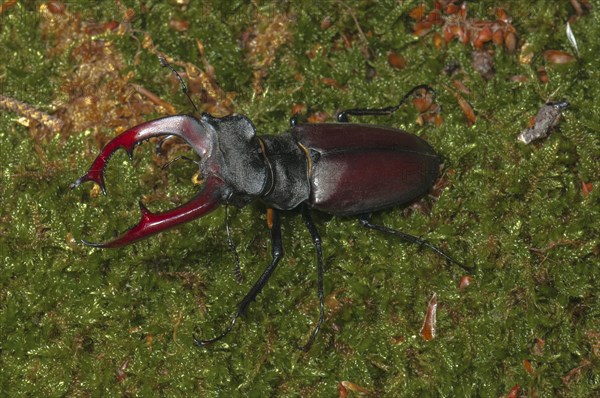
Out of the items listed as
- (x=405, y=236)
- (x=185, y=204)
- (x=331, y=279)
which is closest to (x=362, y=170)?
(x=405, y=236)

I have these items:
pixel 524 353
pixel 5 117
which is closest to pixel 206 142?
pixel 5 117

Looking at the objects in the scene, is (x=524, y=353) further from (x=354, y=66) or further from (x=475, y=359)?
(x=354, y=66)

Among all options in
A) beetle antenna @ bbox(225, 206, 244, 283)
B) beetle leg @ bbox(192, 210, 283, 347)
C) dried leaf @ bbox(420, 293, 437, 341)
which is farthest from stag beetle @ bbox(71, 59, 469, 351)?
dried leaf @ bbox(420, 293, 437, 341)

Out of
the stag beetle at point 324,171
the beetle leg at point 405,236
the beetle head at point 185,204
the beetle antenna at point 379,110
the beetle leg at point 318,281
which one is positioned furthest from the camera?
the beetle antenna at point 379,110

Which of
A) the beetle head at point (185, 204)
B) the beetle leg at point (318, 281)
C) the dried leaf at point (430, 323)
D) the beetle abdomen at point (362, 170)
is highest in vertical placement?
the beetle head at point (185, 204)

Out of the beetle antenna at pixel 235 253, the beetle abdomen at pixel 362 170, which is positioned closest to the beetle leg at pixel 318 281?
the beetle abdomen at pixel 362 170

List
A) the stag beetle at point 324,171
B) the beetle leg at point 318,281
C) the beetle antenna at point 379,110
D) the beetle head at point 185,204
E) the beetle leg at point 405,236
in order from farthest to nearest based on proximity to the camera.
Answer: the beetle antenna at point 379,110 → the beetle leg at point 405,236 → the beetle leg at point 318,281 → the stag beetle at point 324,171 → the beetle head at point 185,204

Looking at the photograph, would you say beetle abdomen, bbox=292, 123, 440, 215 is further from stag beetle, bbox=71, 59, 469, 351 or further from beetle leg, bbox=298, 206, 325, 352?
beetle leg, bbox=298, 206, 325, 352

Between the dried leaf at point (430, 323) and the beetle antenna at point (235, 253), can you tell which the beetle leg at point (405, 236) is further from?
the beetle antenna at point (235, 253)
